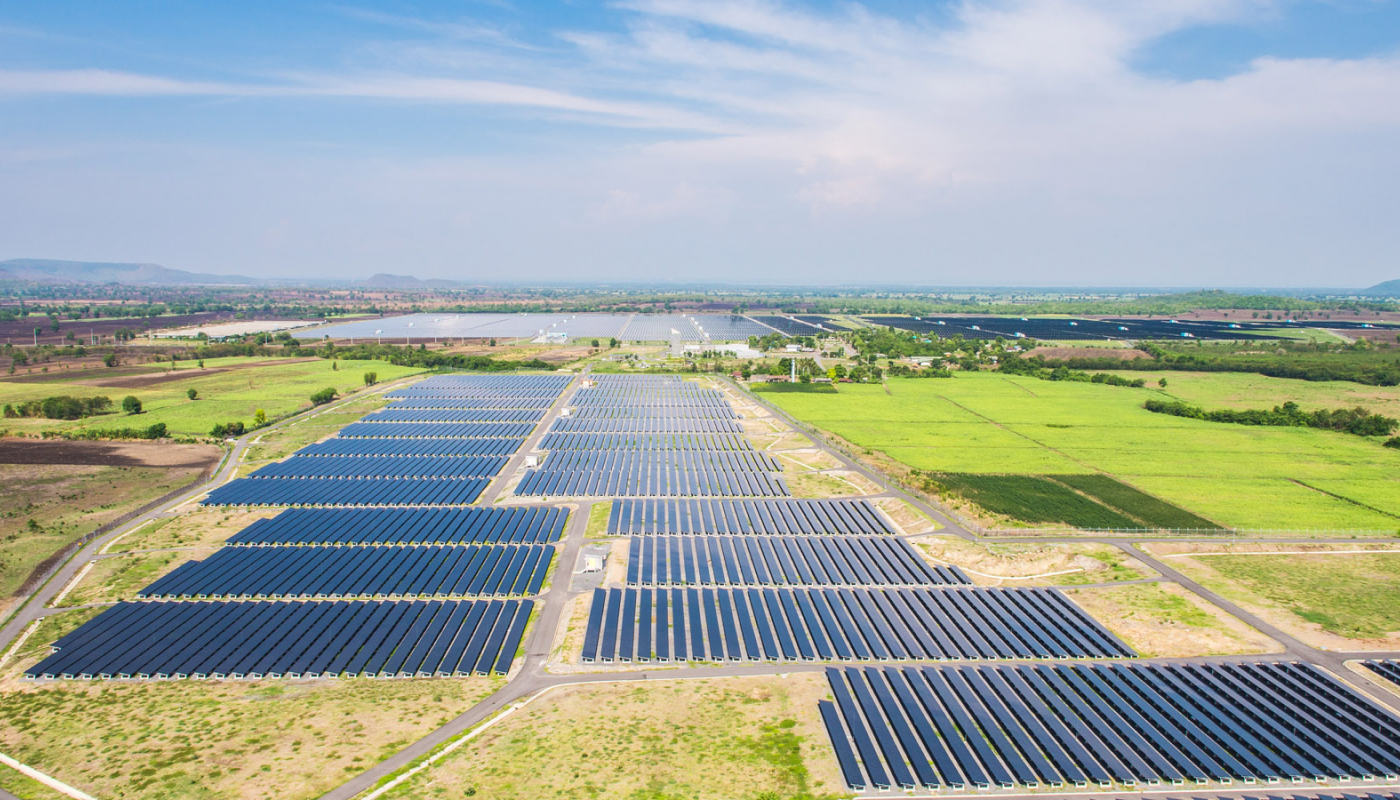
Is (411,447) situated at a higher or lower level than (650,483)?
higher

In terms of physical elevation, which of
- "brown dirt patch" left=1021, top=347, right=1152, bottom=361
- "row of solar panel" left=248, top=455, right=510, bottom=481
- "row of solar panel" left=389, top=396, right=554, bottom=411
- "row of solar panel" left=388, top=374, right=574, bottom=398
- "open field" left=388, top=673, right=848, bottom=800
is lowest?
"open field" left=388, top=673, right=848, bottom=800

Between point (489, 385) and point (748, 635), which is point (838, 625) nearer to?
point (748, 635)

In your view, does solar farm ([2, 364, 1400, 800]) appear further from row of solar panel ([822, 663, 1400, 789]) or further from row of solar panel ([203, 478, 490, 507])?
row of solar panel ([203, 478, 490, 507])

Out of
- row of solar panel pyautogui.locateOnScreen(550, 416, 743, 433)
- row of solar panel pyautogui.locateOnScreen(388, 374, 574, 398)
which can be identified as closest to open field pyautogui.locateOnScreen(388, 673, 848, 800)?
row of solar panel pyautogui.locateOnScreen(550, 416, 743, 433)

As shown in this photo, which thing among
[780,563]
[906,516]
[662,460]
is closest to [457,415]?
[662,460]

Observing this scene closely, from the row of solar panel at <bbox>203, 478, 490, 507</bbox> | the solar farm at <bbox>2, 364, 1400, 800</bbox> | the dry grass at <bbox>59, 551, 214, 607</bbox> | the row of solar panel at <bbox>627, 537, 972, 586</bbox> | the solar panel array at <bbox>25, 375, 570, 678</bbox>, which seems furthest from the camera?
the row of solar panel at <bbox>203, 478, 490, 507</bbox>

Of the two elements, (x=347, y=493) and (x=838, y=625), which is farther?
(x=347, y=493)
